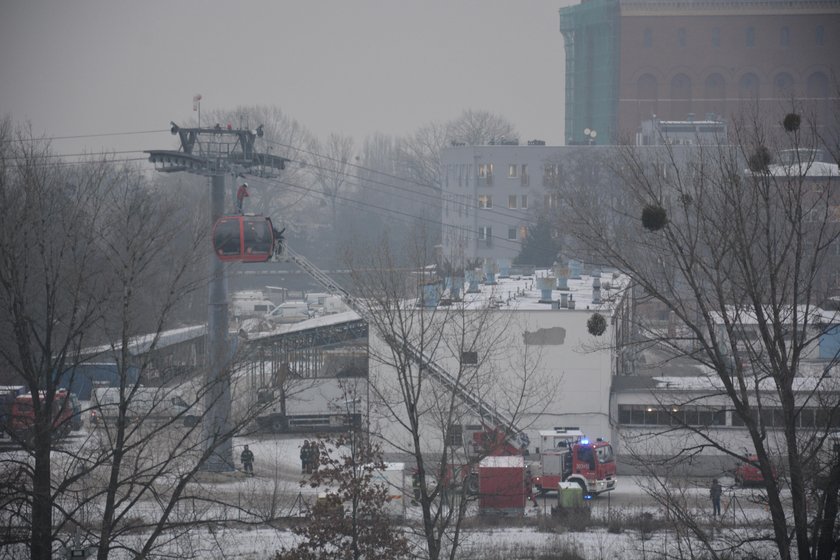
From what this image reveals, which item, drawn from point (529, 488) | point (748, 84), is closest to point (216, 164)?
point (529, 488)

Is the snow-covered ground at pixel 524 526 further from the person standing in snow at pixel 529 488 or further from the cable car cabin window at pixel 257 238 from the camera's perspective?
the cable car cabin window at pixel 257 238

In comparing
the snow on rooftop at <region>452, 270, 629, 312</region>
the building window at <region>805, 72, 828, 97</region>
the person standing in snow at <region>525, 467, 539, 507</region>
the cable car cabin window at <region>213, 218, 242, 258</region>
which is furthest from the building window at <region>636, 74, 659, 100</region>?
the person standing in snow at <region>525, 467, 539, 507</region>

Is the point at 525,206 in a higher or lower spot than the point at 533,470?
higher

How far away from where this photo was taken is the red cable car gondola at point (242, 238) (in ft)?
80.9

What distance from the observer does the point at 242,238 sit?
2478 centimetres

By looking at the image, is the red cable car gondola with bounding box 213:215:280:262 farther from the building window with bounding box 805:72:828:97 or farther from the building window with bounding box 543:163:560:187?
the building window with bounding box 805:72:828:97

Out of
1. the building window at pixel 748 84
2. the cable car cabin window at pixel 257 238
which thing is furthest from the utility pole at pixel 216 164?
the building window at pixel 748 84

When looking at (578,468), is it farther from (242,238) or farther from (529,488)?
(242,238)

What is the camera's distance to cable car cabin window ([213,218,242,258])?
80.8 ft

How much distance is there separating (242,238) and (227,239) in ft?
1.27

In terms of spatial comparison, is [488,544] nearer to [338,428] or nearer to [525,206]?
[338,428]

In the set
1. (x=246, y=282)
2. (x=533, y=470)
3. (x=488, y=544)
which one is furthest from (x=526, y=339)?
(x=246, y=282)

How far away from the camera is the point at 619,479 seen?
26297 millimetres

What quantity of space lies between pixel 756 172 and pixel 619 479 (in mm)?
18420
